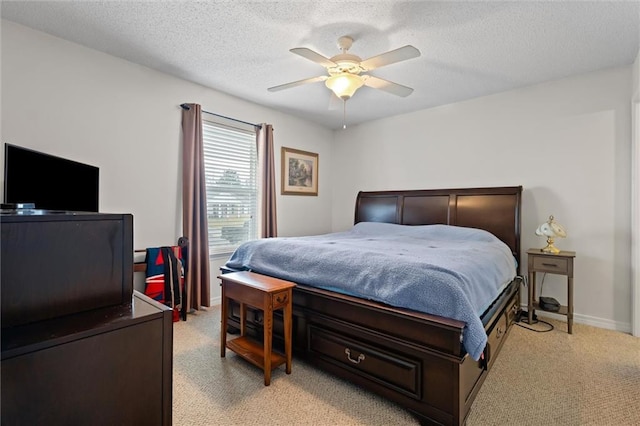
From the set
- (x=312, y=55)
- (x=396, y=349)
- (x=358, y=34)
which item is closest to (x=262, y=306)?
(x=396, y=349)

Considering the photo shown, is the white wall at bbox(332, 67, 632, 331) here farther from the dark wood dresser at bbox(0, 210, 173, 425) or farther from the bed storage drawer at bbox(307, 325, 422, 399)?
the dark wood dresser at bbox(0, 210, 173, 425)

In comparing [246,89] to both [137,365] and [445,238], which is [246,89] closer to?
[445,238]

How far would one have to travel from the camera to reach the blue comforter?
1699mm

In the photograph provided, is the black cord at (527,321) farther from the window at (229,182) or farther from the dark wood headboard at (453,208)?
the window at (229,182)

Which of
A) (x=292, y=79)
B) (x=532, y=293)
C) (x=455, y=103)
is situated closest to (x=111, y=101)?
(x=292, y=79)

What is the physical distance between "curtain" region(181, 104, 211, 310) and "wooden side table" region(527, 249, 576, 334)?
141 inches

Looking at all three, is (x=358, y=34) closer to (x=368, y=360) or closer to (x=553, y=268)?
(x=368, y=360)

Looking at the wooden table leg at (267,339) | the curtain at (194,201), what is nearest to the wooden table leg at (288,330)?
the wooden table leg at (267,339)

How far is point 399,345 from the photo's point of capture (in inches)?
70.9

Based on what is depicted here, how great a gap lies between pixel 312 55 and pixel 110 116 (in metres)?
2.12

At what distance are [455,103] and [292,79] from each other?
7.40 ft

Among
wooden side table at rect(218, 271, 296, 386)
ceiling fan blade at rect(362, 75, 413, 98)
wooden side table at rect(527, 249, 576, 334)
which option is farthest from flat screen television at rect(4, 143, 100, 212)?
wooden side table at rect(527, 249, 576, 334)

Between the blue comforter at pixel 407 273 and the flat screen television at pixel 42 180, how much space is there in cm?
137

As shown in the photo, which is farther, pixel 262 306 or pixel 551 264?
pixel 551 264
